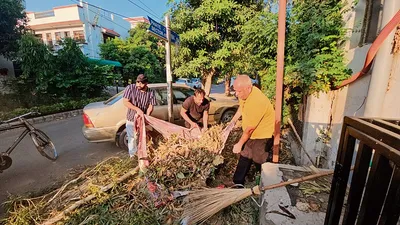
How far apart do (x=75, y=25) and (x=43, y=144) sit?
685 inches

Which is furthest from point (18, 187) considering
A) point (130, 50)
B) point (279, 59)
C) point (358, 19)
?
→ point (130, 50)

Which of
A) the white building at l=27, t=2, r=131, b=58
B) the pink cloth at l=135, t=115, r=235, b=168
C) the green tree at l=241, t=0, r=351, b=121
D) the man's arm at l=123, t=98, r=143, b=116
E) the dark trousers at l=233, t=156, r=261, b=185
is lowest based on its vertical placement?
the dark trousers at l=233, t=156, r=261, b=185

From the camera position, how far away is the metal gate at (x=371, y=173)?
0.72 m

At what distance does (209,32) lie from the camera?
20.6 ft

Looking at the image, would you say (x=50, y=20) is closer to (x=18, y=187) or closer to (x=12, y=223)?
(x=18, y=187)

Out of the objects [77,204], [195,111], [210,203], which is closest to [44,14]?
[195,111]

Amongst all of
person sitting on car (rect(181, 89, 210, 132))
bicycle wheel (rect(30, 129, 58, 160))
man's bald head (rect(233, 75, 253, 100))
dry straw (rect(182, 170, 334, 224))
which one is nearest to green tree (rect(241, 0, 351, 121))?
man's bald head (rect(233, 75, 253, 100))

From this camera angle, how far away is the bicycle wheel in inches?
153

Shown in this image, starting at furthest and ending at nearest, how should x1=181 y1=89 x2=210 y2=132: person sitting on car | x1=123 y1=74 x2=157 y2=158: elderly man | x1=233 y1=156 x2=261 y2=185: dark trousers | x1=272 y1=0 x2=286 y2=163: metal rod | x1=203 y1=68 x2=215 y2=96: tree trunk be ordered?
x1=203 y1=68 x2=215 y2=96: tree trunk < x1=181 y1=89 x2=210 y2=132: person sitting on car < x1=123 y1=74 x2=157 y2=158: elderly man < x1=233 y1=156 x2=261 y2=185: dark trousers < x1=272 y1=0 x2=286 y2=163: metal rod

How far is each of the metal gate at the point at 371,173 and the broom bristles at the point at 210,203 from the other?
99 cm

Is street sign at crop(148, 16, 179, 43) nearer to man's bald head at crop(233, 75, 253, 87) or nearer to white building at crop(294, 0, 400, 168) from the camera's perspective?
man's bald head at crop(233, 75, 253, 87)

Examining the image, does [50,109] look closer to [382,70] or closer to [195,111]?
[195,111]

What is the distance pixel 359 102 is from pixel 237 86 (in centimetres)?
160

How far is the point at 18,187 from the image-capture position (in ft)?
10.6
